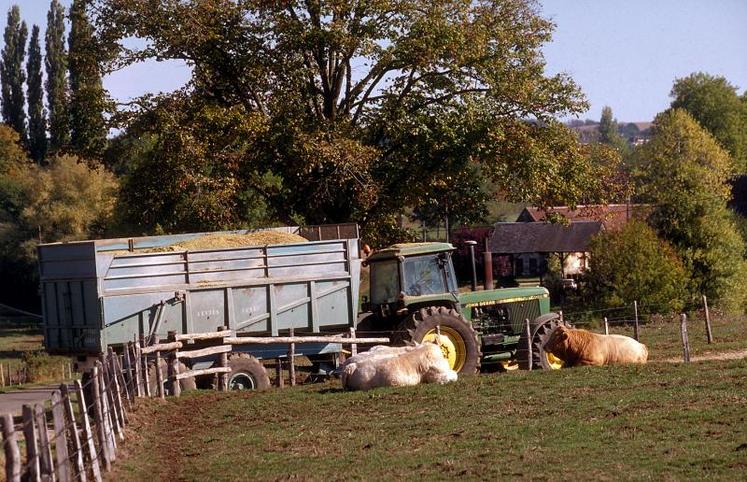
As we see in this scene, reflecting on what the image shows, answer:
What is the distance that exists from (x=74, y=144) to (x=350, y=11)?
8.29 m

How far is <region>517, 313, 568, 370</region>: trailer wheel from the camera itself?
22.4m

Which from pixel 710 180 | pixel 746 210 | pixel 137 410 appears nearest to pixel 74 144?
pixel 137 410

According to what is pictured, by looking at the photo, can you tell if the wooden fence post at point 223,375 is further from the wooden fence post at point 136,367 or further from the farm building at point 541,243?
the farm building at point 541,243

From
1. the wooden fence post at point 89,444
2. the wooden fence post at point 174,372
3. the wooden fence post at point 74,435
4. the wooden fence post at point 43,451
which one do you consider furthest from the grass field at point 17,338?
the wooden fence post at point 43,451

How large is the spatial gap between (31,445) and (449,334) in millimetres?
12588

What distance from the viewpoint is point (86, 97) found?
30.9 m

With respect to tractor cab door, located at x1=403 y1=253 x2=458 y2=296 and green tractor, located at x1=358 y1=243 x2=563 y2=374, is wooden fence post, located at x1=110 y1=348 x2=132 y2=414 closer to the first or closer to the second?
green tractor, located at x1=358 y1=243 x2=563 y2=374

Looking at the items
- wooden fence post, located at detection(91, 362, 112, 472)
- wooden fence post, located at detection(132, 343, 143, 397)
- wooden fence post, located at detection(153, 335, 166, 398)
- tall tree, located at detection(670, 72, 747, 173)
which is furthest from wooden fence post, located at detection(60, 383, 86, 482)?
tall tree, located at detection(670, 72, 747, 173)

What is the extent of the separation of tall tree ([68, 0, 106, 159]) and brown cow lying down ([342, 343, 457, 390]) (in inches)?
583

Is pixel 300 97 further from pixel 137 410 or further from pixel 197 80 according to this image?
pixel 137 410

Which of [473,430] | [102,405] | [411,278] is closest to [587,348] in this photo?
[411,278]

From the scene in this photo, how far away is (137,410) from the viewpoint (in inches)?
680

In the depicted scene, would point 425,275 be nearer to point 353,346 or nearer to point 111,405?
point 353,346

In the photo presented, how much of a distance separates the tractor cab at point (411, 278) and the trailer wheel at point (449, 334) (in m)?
0.54
